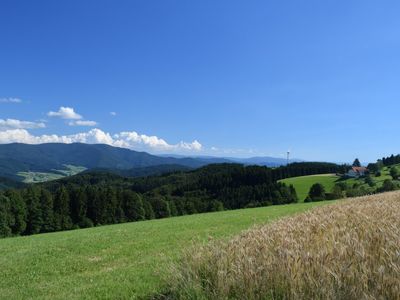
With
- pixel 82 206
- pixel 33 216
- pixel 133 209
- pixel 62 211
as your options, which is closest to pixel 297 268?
pixel 33 216

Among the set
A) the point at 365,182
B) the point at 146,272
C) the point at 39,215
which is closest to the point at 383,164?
the point at 365,182

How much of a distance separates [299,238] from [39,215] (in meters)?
74.8

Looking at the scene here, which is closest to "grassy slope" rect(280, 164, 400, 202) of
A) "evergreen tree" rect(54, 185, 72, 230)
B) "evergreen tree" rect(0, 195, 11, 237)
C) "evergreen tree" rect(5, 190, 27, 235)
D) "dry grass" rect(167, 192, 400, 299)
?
"evergreen tree" rect(54, 185, 72, 230)

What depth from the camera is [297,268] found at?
5.02 m

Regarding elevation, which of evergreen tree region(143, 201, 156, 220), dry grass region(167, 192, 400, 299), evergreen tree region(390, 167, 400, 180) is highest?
A: evergreen tree region(390, 167, 400, 180)

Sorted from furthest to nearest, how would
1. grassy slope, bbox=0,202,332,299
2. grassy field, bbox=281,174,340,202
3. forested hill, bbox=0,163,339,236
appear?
grassy field, bbox=281,174,340,202 → forested hill, bbox=0,163,339,236 → grassy slope, bbox=0,202,332,299

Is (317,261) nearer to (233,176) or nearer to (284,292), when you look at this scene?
(284,292)

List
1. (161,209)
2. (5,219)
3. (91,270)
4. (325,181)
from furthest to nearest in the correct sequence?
1. (325,181)
2. (161,209)
3. (5,219)
4. (91,270)

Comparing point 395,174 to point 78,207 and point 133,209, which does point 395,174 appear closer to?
point 133,209

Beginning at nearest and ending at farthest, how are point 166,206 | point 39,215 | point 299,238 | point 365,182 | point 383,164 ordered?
point 299,238 → point 39,215 → point 166,206 → point 365,182 → point 383,164

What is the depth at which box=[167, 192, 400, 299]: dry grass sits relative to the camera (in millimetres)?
4550

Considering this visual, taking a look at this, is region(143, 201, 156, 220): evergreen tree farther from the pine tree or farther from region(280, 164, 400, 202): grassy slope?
region(280, 164, 400, 202): grassy slope

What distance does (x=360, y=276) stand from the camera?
4.62m

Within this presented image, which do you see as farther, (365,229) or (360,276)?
(365,229)
